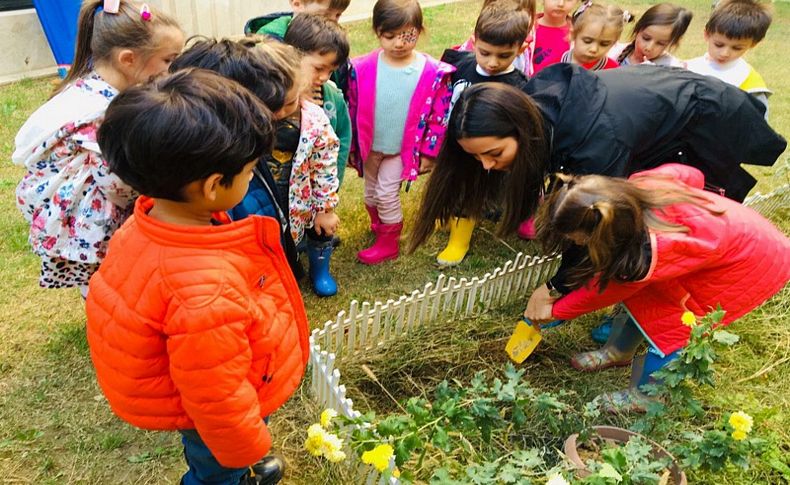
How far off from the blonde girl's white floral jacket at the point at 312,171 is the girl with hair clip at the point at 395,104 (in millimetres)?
791

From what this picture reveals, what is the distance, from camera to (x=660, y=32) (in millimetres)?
3980

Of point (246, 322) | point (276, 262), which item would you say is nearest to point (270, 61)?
point (276, 262)

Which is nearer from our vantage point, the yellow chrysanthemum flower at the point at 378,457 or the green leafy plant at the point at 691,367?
the yellow chrysanthemum flower at the point at 378,457

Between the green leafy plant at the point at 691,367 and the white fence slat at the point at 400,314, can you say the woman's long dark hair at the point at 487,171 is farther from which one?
Result: the green leafy plant at the point at 691,367

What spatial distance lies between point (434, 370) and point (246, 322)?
1.57 metres

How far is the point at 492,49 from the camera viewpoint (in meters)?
3.24

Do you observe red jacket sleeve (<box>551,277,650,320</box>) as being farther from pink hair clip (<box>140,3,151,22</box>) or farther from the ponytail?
the ponytail

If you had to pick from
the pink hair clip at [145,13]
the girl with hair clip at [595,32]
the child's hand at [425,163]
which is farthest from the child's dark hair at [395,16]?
the pink hair clip at [145,13]

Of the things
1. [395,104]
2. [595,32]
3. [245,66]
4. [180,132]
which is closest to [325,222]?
[395,104]

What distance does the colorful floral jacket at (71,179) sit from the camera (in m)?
2.14

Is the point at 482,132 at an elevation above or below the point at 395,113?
above

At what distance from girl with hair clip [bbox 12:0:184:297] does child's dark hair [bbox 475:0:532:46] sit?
5.36ft

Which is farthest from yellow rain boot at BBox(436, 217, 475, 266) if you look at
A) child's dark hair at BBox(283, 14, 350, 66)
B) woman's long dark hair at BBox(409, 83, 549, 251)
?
child's dark hair at BBox(283, 14, 350, 66)

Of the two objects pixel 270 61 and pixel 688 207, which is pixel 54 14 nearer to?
pixel 270 61
